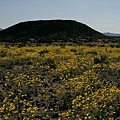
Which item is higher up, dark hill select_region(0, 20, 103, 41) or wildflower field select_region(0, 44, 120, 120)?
dark hill select_region(0, 20, 103, 41)

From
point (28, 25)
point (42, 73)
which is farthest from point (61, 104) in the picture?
point (28, 25)

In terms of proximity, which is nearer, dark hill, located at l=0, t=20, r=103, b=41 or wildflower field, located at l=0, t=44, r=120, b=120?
wildflower field, located at l=0, t=44, r=120, b=120

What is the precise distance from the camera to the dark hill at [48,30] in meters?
86.4

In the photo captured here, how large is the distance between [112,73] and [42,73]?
145 inches

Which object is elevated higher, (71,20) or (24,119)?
(71,20)

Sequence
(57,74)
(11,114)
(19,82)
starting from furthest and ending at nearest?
(57,74)
(19,82)
(11,114)

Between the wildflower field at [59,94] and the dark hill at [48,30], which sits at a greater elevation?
the dark hill at [48,30]

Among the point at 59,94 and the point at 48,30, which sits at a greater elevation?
the point at 48,30

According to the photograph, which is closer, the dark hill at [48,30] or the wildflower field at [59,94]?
the wildflower field at [59,94]

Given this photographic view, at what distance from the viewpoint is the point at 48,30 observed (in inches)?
3570

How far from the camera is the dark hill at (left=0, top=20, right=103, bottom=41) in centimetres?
8638

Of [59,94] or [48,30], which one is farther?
[48,30]

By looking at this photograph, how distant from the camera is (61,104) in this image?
1035 cm

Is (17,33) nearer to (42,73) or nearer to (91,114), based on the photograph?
(42,73)
